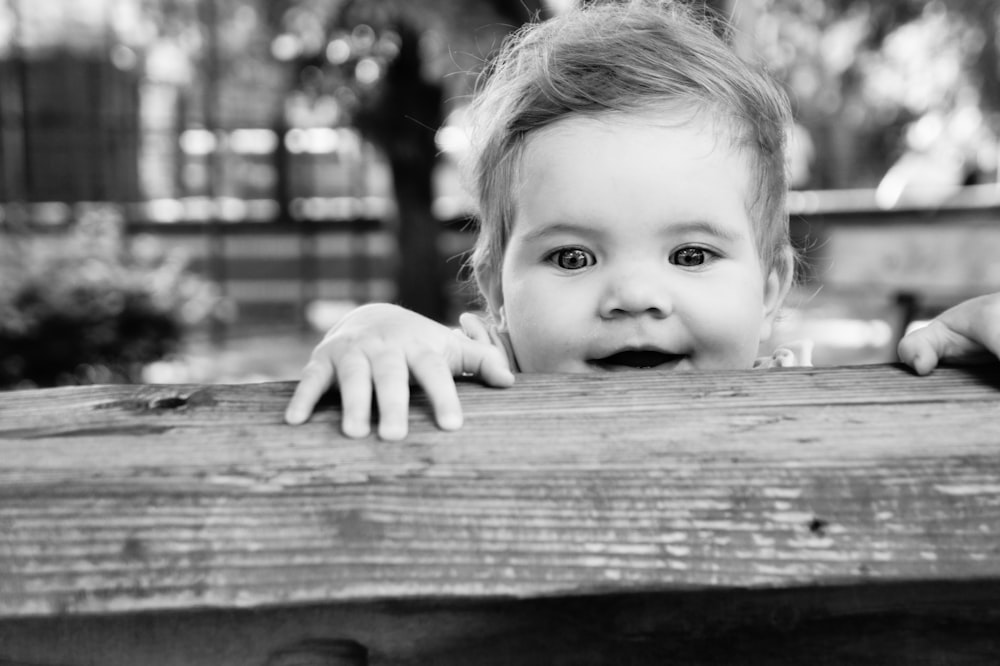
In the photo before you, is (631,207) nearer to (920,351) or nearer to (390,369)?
(920,351)

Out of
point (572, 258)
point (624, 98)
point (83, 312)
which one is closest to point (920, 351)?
point (572, 258)

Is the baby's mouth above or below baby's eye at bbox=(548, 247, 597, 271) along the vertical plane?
below

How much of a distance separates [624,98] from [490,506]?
127cm

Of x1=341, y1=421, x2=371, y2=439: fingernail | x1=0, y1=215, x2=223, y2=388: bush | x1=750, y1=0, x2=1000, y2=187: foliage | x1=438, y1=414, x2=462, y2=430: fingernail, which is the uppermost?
x1=750, y1=0, x2=1000, y2=187: foliage

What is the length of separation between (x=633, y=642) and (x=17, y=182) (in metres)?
16.5

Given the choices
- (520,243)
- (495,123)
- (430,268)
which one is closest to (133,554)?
(520,243)

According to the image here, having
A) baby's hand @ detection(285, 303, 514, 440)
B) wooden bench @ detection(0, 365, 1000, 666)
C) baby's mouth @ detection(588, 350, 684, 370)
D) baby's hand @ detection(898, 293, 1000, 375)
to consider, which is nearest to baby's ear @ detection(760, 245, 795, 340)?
baby's mouth @ detection(588, 350, 684, 370)

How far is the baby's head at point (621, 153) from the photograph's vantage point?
5.71 feet

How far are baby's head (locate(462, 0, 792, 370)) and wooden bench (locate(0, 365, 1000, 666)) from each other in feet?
2.94

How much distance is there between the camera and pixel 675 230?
1.74 meters

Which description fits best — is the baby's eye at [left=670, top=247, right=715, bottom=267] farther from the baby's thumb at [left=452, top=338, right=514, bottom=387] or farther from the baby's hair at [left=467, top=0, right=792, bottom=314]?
the baby's thumb at [left=452, top=338, right=514, bottom=387]

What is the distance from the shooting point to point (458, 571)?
73 centimetres

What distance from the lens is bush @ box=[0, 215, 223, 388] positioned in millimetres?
8086

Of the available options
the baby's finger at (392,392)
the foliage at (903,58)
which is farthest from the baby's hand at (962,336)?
the foliage at (903,58)
